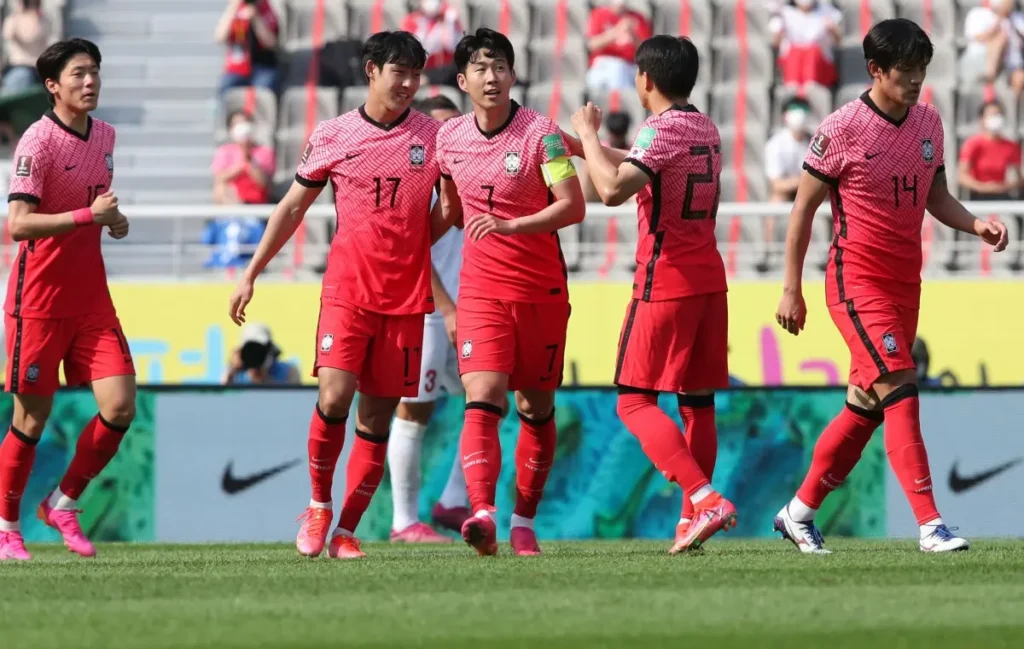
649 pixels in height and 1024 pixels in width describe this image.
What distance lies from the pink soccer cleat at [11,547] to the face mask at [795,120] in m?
9.28

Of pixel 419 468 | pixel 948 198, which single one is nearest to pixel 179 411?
pixel 419 468

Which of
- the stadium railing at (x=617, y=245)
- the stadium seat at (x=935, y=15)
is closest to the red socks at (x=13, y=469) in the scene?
the stadium railing at (x=617, y=245)

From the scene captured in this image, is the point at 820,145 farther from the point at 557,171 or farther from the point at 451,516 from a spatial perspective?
the point at 451,516

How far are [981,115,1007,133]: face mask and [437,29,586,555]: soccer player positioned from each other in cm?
894

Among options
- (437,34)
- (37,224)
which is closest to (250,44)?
(437,34)

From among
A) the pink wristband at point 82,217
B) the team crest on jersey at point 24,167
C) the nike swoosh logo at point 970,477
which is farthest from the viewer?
the nike swoosh logo at point 970,477

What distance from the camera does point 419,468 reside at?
10.3 metres

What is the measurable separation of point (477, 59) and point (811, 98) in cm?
960

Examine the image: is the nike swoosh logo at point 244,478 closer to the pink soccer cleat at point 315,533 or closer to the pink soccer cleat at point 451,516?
the pink soccer cleat at point 451,516

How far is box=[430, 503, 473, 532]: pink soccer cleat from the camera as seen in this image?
34.4 feet

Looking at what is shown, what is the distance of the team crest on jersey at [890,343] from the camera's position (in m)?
7.50

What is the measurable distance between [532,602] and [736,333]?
806 cm

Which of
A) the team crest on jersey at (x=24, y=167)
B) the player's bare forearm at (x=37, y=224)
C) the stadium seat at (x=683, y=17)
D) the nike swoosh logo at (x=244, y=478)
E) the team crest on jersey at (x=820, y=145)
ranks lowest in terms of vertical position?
the nike swoosh logo at (x=244, y=478)

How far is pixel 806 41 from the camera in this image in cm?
1741
